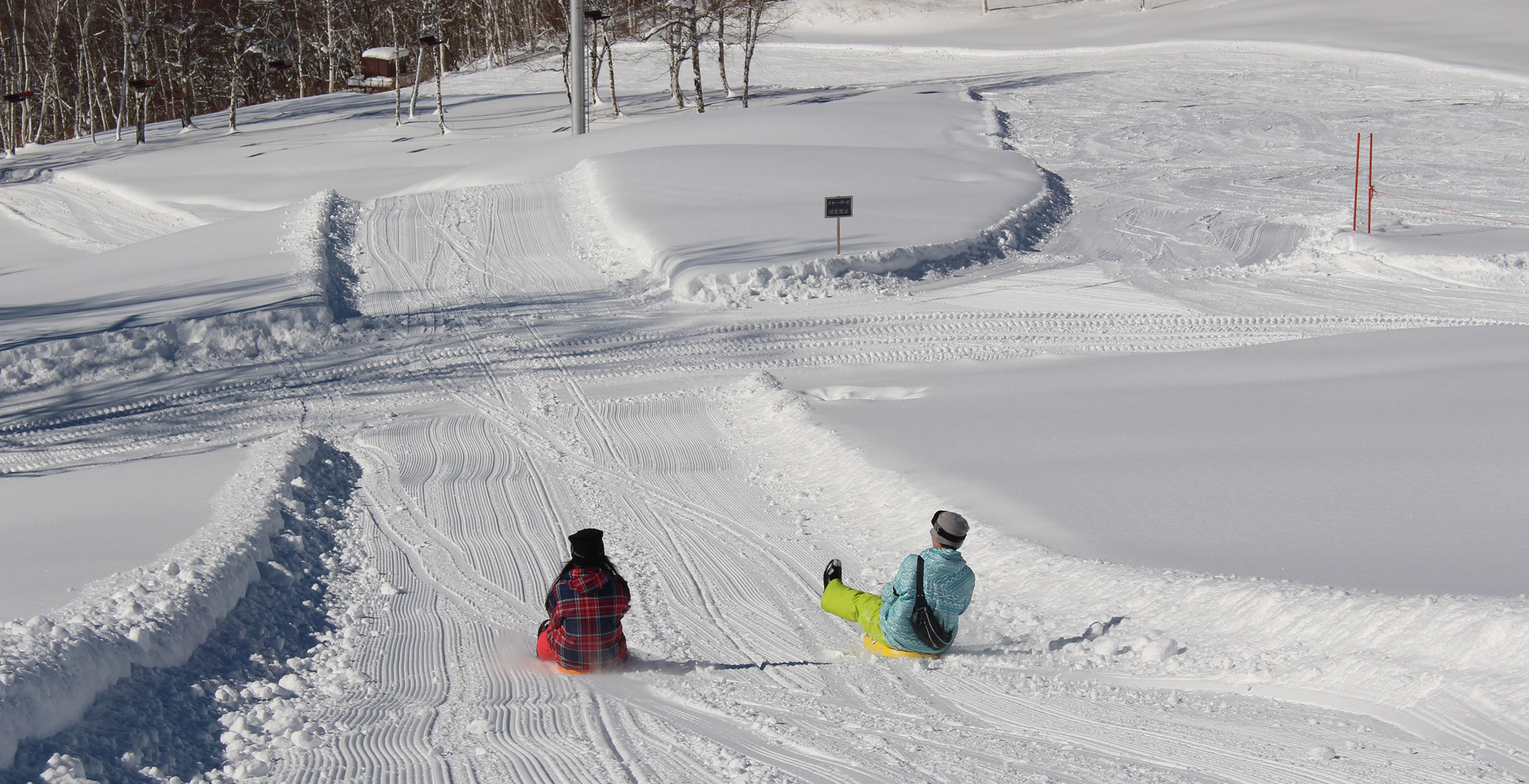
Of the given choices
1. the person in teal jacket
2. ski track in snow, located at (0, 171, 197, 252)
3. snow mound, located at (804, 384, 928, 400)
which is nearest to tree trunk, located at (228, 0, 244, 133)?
ski track in snow, located at (0, 171, 197, 252)

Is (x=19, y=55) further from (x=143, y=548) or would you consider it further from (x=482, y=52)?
(x=143, y=548)

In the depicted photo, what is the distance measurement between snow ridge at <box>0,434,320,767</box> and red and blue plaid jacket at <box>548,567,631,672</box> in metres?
1.74

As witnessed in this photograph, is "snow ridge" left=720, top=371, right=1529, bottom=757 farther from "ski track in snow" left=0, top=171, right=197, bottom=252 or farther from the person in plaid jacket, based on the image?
"ski track in snow" left=0, top=171, right=197, bottom=252

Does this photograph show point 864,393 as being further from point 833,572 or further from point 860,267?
point 833,572

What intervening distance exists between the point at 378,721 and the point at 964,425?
571 centimetres

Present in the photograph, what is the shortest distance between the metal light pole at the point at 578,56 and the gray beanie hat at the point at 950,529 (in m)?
18.2

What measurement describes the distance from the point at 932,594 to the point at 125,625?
148 inches

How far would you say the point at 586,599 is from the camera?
17.8 ft

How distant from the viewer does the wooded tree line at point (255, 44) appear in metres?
38.5

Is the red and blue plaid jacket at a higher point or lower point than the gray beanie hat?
lower

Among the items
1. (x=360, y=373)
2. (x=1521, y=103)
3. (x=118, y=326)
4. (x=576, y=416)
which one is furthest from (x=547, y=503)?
(x=1521, y=103)

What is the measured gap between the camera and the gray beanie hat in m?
5.30

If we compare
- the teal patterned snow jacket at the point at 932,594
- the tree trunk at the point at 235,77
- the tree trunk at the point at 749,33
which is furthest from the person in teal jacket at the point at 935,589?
the tree trunk at the point at 235,77

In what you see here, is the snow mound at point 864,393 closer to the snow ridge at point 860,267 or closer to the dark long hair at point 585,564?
the snow ridge at point 860,267
